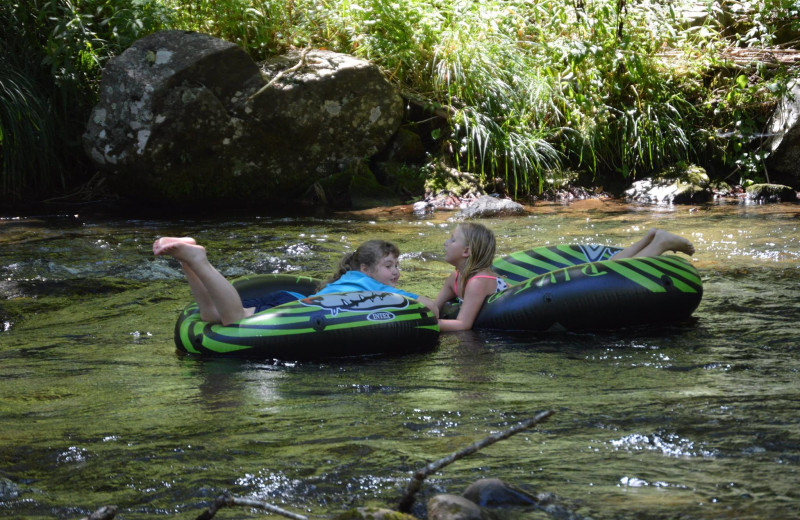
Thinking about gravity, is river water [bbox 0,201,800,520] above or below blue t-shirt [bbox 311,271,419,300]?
below

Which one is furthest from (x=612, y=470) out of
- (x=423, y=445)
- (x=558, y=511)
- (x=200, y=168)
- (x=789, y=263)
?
(x=200, y=168)

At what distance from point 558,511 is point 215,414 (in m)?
1.66

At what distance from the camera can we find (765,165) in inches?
466

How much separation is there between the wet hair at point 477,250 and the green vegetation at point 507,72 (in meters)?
5.72

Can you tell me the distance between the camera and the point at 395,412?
3607 mm

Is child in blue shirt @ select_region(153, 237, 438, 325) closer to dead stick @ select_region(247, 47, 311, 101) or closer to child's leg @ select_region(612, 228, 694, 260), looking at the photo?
child's leg @ select_region(612, 228, 694, 260)

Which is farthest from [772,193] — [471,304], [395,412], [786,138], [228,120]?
[395,412]

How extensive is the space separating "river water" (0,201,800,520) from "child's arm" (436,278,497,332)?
16cm

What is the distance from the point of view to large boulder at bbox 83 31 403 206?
1043cm

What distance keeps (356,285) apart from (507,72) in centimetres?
736

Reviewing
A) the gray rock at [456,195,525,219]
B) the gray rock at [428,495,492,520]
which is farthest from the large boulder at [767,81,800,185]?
the gray rock at [428,495,492,520]

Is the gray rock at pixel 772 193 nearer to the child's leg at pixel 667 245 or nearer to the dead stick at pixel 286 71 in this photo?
the dead stick at pixel 286 71

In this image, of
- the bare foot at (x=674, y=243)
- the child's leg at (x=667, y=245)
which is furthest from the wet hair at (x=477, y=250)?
the bare foot at (x=674, y=243)

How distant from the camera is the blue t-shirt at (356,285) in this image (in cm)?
520
